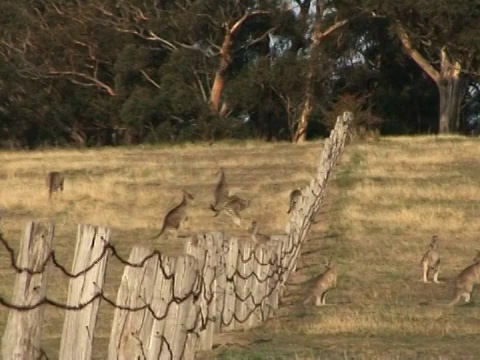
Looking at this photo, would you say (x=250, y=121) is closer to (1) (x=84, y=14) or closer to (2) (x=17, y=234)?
(1) (x=84, y=14)

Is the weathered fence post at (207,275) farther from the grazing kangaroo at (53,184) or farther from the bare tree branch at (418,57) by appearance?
the bare tree branch at (418,57)

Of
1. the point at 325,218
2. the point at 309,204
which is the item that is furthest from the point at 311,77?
the point at 309,204

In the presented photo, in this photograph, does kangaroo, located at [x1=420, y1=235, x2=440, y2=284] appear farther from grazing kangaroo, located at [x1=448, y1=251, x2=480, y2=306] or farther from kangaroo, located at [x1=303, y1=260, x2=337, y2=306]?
kangaroo, located at [x1=303, y1=260, x2=337, y2=306]

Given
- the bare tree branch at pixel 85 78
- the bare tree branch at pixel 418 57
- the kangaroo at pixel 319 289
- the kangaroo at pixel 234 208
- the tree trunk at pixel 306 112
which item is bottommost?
the kangaroo at pixel 319 289

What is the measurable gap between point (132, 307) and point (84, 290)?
1.00 meters

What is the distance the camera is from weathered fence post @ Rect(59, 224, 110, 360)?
6117 mm

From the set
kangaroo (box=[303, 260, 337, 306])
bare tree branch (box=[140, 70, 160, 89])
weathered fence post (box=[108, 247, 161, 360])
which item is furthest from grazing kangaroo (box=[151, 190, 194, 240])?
bare tree branch (box=[140, 70, 160, 89])

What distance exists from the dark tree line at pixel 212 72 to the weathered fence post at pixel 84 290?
3670 centimetres

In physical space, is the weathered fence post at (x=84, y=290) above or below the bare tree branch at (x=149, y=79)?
below

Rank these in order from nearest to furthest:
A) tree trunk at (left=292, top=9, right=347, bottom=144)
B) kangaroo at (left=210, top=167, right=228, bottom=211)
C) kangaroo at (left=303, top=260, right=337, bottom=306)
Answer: kangaroo at (left=303, top=260, right=337, bottom=306)
kangaroo at (left=210, top=167, right=228, bottom=211)
tree trunk at (left=292, top=9, right=347, bottom=144)

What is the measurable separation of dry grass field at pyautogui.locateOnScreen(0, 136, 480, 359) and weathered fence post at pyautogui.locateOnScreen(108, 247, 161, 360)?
196 centimetres

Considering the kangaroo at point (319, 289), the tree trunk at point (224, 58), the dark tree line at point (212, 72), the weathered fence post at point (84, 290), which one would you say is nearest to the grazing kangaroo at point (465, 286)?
the kangaroo at point (319, 289)

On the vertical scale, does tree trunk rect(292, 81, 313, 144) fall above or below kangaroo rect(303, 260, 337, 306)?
above

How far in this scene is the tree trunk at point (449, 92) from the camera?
4325cm
